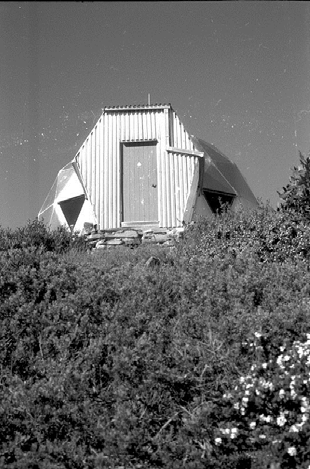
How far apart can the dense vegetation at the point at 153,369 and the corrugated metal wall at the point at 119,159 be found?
403 inches

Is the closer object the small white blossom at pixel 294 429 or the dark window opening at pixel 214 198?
the small white blossom at pixel 294 429

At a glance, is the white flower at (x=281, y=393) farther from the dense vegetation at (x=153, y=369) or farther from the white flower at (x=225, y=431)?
the white flower at (x=225, y=431)

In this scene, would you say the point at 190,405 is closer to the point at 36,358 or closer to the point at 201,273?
the point at 36,358

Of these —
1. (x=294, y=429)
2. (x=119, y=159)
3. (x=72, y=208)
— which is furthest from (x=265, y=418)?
(x=72, y=208)

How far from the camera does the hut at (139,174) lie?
54.4 feet

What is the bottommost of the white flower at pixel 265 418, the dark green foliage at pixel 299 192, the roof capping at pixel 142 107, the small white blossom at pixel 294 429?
the small white blossom at pixel 294 429

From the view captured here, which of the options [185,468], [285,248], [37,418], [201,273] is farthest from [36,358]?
[285,248]

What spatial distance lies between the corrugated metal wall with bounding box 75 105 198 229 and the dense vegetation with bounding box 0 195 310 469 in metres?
10.2

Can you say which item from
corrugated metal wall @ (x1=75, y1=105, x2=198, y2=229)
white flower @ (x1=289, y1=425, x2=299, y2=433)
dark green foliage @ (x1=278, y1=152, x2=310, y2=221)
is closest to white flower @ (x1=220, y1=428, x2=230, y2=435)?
white flower @ (x1=289, y1=425, x2=299, y2=433)

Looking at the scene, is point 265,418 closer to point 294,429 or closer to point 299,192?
point 294,429

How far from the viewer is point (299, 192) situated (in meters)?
10.2

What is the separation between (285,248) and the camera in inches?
379

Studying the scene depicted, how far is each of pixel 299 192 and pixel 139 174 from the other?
7.43 metres

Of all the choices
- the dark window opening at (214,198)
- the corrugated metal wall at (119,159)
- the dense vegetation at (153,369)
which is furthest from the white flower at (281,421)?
the dark window opening at (214,198)
